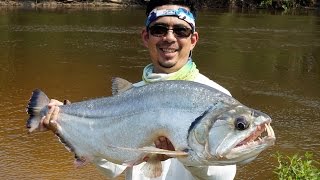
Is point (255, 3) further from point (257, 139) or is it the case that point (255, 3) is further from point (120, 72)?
point (257, 139)

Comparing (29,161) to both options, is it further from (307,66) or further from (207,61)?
(307,66)

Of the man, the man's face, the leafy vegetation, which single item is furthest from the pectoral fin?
the leafy vegetation

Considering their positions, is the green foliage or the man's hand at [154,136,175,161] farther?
the green foliage

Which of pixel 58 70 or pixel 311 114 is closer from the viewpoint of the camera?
pixel 311 114

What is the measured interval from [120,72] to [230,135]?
17987 millimetres

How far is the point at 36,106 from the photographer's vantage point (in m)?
3.77

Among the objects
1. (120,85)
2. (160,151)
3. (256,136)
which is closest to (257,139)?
(256,136)

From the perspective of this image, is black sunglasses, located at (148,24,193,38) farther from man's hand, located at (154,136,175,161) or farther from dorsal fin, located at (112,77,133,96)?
man's hand, located at (154,136,175,161)

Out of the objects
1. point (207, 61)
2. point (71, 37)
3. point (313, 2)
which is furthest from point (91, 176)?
point (313, 2)

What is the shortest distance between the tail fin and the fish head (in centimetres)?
139

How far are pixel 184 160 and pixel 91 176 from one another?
23.7ft

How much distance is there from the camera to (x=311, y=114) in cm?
1530

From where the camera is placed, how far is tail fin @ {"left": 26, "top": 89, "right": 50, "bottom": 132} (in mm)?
3756

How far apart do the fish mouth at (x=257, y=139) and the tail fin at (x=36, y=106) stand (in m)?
1.67
